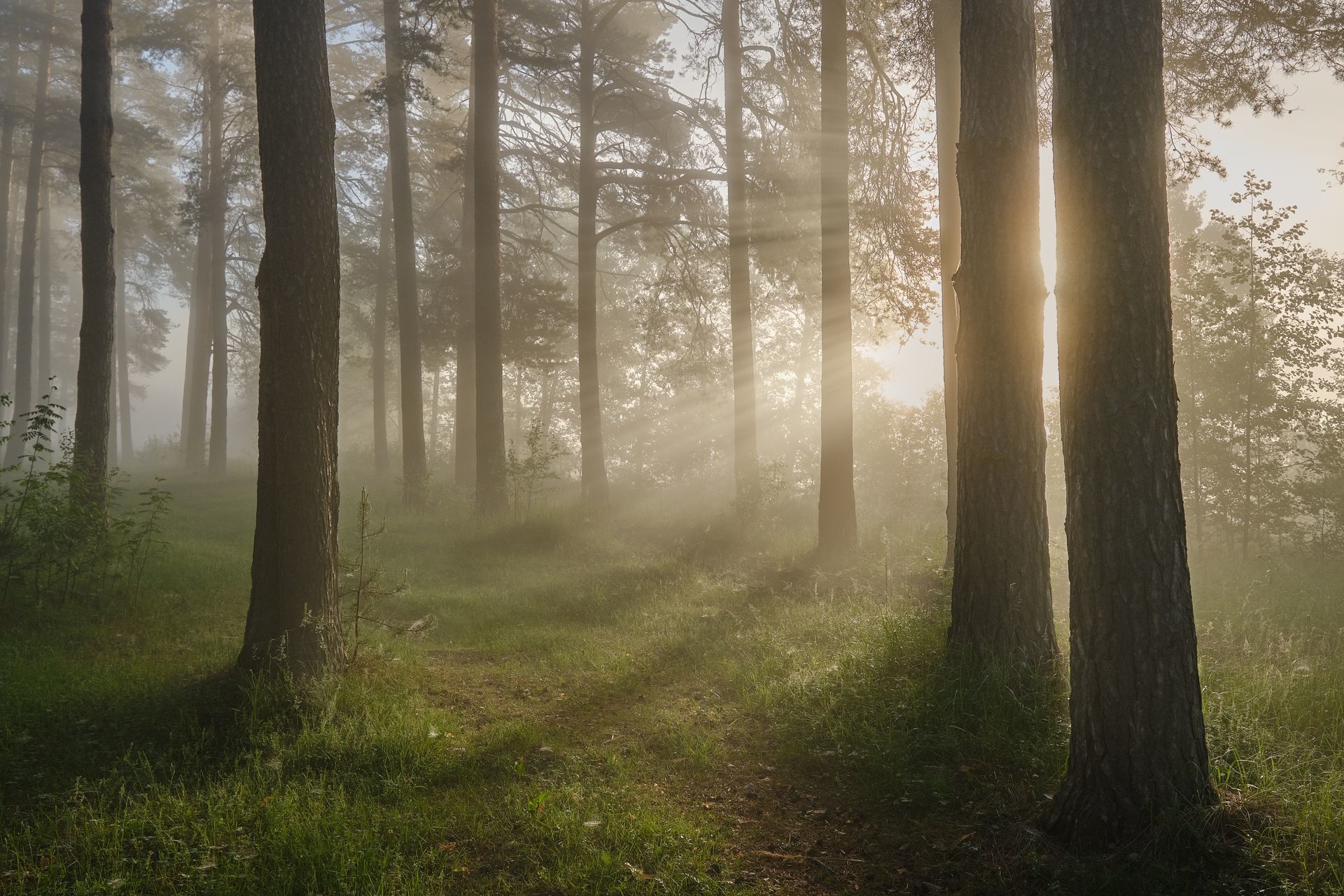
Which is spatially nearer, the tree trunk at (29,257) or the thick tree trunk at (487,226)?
the thick tree trunk at (487,226)

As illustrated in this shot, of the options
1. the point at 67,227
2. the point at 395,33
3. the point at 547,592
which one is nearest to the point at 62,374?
the point at 67,227

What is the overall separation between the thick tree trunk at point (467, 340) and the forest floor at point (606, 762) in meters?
12.3

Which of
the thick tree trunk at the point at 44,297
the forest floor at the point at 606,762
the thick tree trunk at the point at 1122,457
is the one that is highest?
the thick tree trunk at the point at 44,297

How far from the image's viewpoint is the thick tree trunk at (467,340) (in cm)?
1986

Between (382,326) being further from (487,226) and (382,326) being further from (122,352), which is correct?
(122,352)

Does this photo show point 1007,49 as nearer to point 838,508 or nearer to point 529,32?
point 838,508

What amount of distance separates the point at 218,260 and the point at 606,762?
25.2m

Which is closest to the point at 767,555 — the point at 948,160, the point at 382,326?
the point at 948,160

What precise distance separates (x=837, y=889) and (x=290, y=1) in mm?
6977

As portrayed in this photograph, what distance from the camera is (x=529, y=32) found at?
55.7 feet

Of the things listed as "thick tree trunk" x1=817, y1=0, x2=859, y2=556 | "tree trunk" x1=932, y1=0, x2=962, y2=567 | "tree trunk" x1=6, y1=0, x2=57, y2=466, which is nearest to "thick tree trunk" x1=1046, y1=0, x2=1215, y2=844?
"tree trunk" x1=932, y1=0, x2=962, y2=567

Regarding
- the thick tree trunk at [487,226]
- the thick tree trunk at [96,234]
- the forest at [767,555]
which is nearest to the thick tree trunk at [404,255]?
the forest at [767,555]

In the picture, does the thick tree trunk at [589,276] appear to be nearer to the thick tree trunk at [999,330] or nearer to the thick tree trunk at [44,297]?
the thick tree trunk at [999,330]

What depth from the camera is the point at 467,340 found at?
19.9 meters
